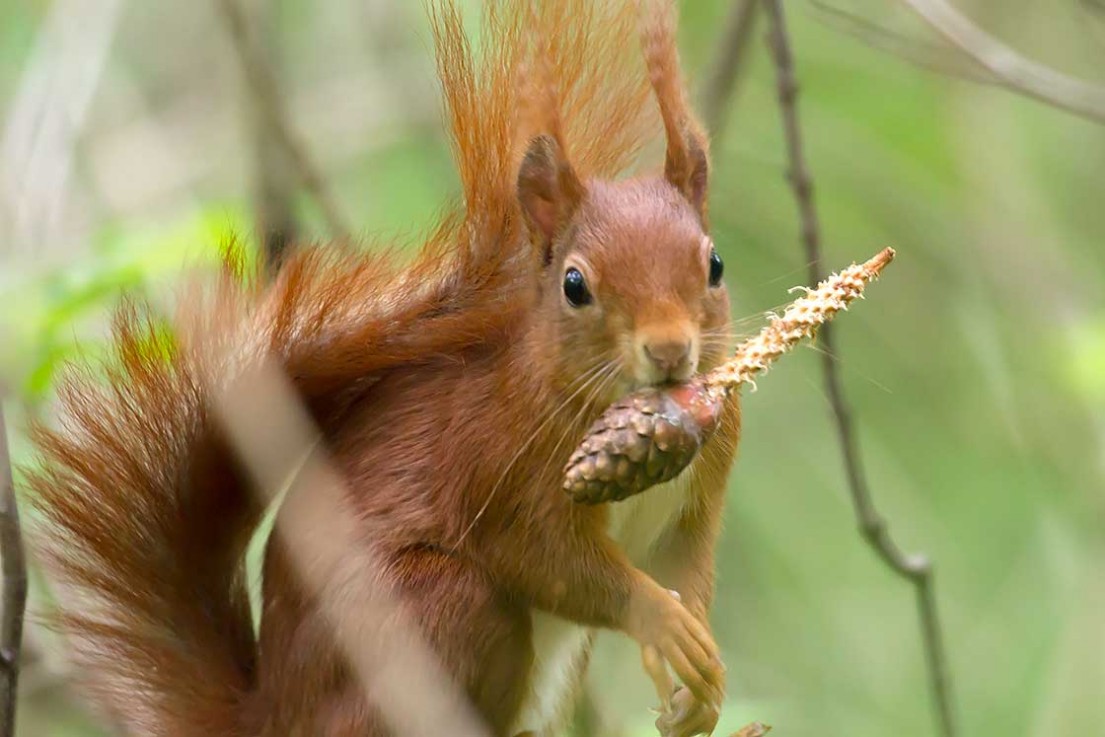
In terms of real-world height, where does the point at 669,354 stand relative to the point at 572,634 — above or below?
above

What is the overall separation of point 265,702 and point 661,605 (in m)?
0.61

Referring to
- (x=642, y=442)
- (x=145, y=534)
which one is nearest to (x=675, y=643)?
(x=642, y=442)

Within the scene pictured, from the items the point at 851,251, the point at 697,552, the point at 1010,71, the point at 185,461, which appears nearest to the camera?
the point at 185,461

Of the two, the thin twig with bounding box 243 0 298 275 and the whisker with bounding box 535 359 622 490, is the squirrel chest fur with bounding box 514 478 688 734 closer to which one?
the whisker with bounding box 535 359 622 490

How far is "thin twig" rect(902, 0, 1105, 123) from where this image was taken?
245cm

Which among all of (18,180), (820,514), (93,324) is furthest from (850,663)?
(18,180)

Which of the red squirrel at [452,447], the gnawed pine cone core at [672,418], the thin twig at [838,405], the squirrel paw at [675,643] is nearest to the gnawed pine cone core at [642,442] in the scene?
the gnawed pine cone core at [672,418]

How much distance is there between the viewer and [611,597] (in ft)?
7.20

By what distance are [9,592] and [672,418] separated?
782 millimetres

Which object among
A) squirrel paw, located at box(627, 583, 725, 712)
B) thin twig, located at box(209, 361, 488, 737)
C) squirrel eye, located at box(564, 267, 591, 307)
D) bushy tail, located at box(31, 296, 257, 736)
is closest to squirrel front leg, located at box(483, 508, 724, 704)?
squirrel paw, located at box(627, 583, 725, 712)

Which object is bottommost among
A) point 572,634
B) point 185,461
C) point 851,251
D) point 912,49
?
point 851,251

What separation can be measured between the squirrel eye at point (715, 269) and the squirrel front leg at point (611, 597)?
14.5 inches

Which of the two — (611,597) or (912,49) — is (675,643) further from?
(912,49)

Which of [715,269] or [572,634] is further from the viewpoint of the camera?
[572,634]
